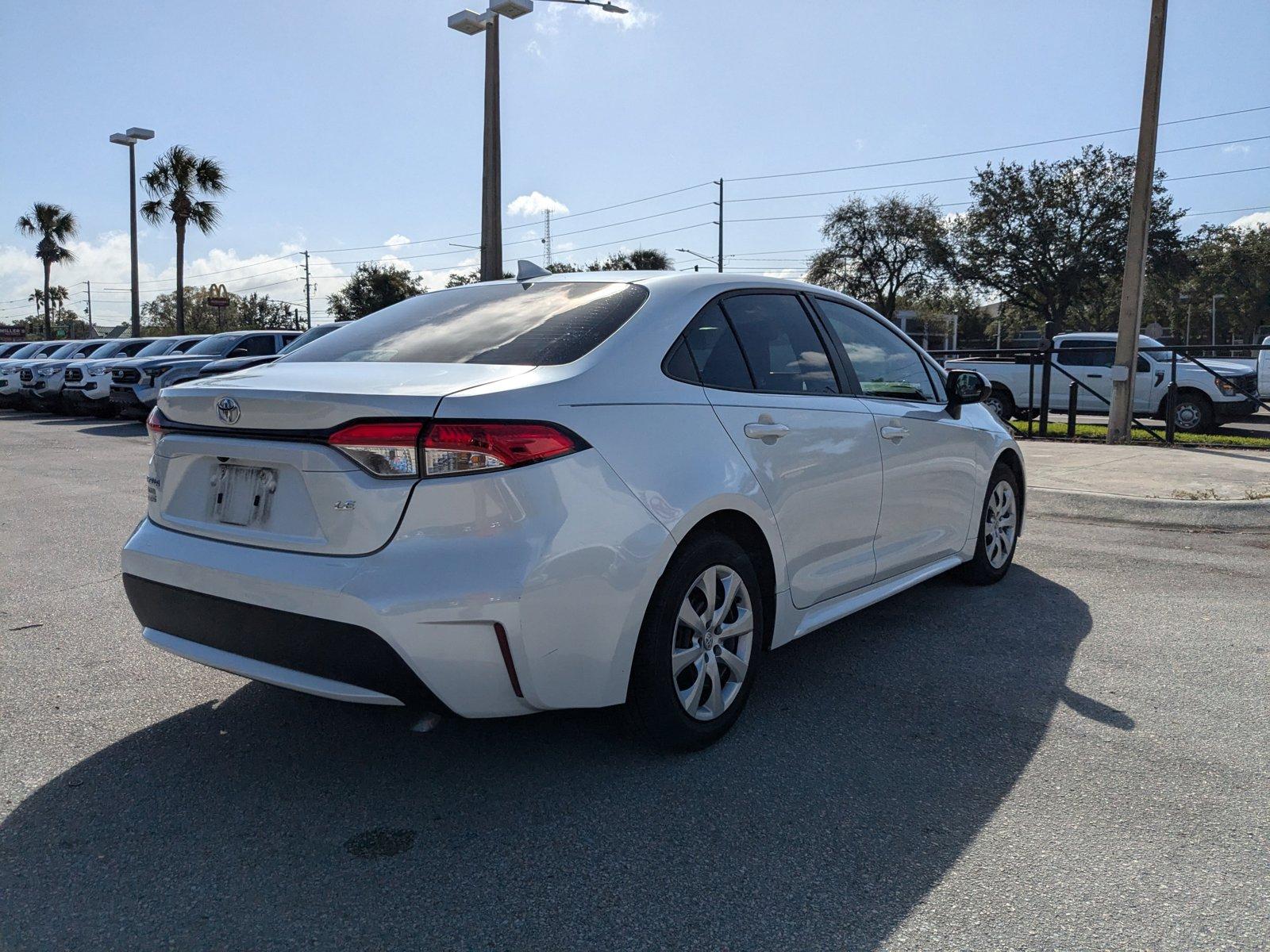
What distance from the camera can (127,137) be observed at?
95.7ft

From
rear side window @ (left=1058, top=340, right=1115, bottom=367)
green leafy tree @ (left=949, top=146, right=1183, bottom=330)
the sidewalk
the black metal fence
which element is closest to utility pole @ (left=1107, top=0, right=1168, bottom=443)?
the black metal fence

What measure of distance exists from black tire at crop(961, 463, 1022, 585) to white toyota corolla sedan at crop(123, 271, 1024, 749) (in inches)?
65.4

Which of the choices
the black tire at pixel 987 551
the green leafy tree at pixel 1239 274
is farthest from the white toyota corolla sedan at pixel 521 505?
the green leafy tree at pixel 1239 274

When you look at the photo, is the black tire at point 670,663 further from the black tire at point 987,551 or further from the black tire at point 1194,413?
the black tire at point 1194,413

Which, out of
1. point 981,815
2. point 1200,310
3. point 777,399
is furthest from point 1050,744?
point 1200,310

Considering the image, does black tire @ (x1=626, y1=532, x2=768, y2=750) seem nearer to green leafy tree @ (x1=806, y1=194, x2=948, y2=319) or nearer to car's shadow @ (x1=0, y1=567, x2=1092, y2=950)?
car's shadow @ (x1=0, y1=567, x2=1092, y2=950)


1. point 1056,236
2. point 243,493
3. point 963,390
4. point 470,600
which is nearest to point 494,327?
point 243,493

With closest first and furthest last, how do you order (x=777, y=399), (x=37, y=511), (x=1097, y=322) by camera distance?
(x=777, y=399) < (x=37, y=511) < (x=1097, y=322)

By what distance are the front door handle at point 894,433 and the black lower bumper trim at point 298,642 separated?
2402 mm

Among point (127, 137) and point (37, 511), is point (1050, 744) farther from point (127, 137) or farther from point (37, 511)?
point (127, 137)

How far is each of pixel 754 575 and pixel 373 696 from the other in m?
1.40

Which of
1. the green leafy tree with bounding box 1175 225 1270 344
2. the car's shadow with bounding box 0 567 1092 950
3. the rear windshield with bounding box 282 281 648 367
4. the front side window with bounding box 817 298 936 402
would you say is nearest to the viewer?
the car's shadow with bounding box 0 567 1092 950

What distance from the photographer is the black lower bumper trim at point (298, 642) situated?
9.25 feet

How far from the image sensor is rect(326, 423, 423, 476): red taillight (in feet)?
9.34
